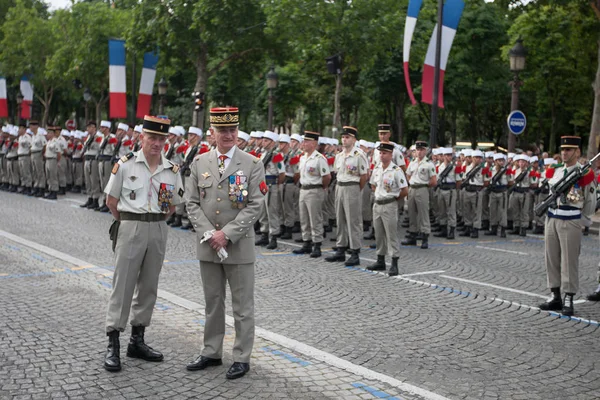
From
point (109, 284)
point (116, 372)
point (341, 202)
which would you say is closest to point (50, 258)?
point (109, 284)

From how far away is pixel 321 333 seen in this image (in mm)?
7062

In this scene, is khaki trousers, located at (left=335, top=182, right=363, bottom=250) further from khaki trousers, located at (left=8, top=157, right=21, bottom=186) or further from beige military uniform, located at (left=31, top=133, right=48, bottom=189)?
khaki trousers, located at (left=8, top=157, right=21, bottom=186)

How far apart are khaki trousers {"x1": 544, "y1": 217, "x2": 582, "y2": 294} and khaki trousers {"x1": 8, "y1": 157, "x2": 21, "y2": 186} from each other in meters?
18.3

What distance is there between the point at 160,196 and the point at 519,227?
1379 centimetres

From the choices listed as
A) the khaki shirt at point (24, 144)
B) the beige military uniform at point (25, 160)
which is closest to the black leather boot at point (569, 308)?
the beige military uniform at point (25, 160)

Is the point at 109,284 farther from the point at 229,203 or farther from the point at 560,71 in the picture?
the point at 560,71

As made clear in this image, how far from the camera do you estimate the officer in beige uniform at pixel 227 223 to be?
18.8 ft

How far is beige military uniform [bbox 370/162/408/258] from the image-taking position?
10945 millimetres

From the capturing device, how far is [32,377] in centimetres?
547

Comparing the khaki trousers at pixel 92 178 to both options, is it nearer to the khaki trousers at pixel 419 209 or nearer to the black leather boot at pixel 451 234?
the khaki trousers at pixel 419 209

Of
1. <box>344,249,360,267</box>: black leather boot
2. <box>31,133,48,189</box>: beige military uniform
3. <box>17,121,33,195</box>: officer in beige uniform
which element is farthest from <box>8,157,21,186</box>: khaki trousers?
<box>344,249,360,267</box>: black leather boot

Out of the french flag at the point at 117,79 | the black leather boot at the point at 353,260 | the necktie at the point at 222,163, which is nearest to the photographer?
the necktie at the point at 222,163

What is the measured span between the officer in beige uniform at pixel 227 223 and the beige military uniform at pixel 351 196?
6024 mm

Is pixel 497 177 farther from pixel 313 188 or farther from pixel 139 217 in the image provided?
pixel 139 217
